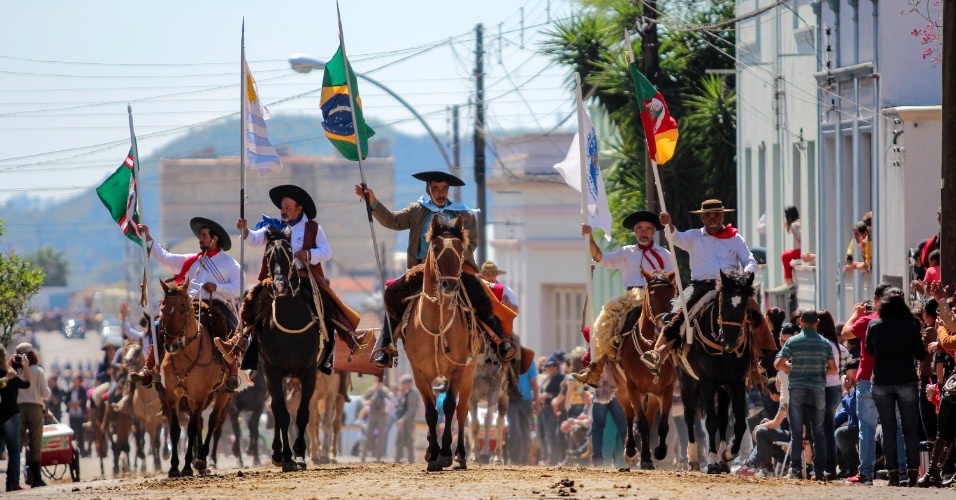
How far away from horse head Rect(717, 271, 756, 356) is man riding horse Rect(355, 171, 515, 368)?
2.14 meters

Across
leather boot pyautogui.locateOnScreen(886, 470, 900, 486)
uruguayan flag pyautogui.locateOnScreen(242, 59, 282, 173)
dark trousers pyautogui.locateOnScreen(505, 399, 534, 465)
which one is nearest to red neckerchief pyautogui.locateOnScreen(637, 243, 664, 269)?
leather boot pyautogui.locateOnScreen(886, 470, 900, 486)

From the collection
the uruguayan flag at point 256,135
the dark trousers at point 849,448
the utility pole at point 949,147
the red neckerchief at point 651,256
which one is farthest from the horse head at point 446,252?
the utility pole at point 949,147

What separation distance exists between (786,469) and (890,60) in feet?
26.0

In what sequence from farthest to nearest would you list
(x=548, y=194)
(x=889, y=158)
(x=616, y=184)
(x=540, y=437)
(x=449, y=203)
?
(x=548, y=194) → (x=616, y=184) → (x=540, y=437) → (x=889, y=158) → (x=449, y=203)

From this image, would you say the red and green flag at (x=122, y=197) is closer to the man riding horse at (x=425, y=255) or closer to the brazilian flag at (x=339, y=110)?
the brazilian flag at (x=339, y=110)

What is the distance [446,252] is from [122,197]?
5.60 meters

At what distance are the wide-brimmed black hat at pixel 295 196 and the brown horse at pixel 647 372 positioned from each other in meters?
3.47

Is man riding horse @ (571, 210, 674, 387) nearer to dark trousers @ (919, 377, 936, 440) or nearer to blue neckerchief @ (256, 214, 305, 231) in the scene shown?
dark trousers @ (919, 377, 936, 440)

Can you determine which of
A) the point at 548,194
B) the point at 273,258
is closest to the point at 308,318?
the point at 273,258

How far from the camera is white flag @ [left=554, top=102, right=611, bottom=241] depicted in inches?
803

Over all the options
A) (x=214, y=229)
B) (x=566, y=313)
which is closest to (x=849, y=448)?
(x=214, y=229)

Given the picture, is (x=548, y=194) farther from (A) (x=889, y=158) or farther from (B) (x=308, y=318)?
(B) (x=308, y=318)

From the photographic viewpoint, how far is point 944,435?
16656 mm

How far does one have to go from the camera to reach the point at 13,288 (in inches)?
956
